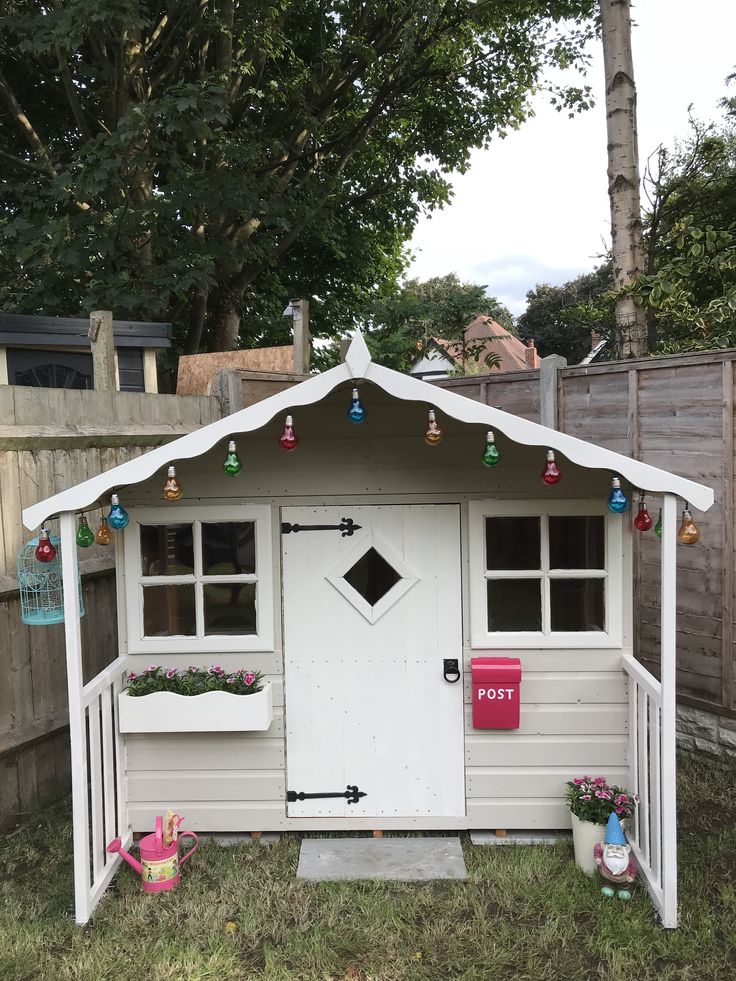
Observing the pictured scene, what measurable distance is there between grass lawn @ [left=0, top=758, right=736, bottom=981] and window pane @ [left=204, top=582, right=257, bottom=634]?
1.09m

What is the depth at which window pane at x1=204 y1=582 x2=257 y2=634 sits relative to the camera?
3.57 m

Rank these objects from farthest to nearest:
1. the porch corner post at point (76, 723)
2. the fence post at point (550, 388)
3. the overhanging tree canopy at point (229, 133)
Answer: the overhanging tree canopy at point (229, 133) < the fence post at point (550, 388) < the porch corner post at point (76, 723)

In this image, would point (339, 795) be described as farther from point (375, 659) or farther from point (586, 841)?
point (586, 841)

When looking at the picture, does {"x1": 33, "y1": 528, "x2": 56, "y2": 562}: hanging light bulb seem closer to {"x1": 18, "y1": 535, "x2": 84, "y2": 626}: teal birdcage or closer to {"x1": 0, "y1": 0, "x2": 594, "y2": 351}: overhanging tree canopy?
{"x1": 18, "y1": 535, "x2": 84, "y2": 626}: teal birdcage

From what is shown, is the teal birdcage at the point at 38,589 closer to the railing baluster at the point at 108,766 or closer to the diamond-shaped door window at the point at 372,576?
the railing baluster at the point at 108,766

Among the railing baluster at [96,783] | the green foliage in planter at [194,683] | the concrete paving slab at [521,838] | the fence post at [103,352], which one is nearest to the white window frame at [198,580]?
the green foliage in planter at [194,683]

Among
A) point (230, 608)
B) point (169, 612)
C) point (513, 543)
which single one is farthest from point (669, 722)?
point (169, 612)

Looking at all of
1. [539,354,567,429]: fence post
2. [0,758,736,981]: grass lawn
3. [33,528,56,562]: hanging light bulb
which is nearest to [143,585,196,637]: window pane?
[33,528,56,562]: hanging light bulb

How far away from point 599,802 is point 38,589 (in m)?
2.90

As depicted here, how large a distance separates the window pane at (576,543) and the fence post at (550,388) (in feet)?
4.99

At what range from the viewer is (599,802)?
3.19 metres

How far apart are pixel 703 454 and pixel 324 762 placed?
2.69 metres

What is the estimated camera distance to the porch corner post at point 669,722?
9.15 ft

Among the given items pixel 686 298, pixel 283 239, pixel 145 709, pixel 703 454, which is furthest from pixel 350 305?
pixel 145 709
